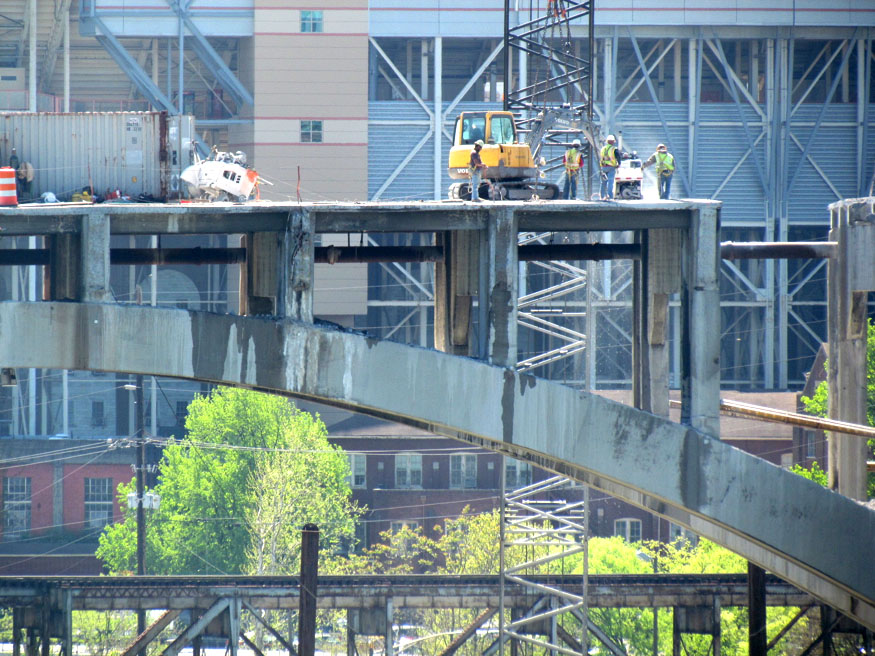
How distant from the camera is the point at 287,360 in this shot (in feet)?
52.2

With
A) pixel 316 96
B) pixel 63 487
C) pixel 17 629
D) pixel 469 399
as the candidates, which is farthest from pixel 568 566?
pixel 469 399

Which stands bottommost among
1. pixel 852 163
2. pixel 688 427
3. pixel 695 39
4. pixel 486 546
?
pixel 486 546

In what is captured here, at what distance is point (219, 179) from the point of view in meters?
22.6

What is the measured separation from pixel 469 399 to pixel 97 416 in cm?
5628

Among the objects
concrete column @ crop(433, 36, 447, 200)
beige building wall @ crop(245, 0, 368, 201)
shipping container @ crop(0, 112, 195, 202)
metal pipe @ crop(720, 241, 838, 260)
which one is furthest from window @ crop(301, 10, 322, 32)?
metal pipe @ crop(720, 241, 838, 260)

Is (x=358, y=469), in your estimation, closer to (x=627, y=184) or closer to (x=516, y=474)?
(x=516, y=474)

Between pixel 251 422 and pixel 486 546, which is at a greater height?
pixel 251 422

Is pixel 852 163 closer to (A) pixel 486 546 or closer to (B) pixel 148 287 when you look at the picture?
(A) pixel 486 546

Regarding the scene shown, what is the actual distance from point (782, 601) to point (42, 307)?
23.9 meters

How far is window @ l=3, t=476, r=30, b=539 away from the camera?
5849 centimetres

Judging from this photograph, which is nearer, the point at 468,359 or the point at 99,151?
the point at 468,359

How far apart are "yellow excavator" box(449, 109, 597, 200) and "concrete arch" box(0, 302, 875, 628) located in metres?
5.86

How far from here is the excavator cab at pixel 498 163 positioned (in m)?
23.7

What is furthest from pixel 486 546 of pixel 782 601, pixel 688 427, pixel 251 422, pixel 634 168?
pixel 688 427
